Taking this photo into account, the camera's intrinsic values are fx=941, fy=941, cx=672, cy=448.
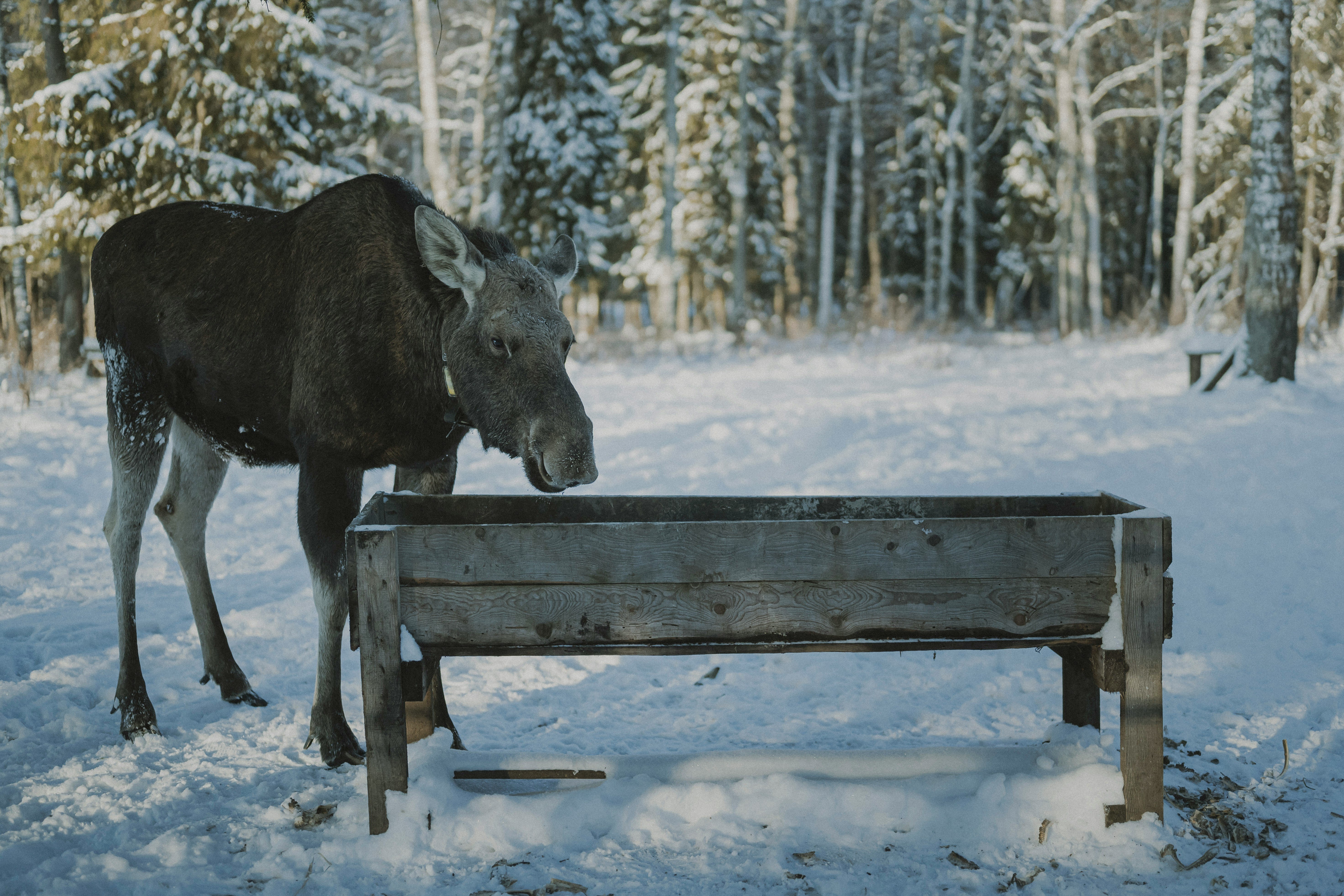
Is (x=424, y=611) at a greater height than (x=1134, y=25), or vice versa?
(x=1134, y=25)

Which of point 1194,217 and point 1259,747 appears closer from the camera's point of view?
point 1259,747

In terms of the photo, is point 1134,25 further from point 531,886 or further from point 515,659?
point 531,886

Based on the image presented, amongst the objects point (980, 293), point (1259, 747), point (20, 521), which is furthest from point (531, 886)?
point (980, 293)

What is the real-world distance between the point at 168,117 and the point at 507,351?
1262 centimetres

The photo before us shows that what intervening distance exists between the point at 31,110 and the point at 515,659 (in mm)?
12291

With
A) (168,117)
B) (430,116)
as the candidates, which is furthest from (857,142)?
(168,117)

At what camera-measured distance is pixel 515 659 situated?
17.0 feet

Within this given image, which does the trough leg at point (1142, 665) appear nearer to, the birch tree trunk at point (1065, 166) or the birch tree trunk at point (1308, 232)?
the birch tree trunk at point (1308, 232)

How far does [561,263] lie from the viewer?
14.0 ft

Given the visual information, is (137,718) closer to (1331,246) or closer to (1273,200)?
(1273,200)

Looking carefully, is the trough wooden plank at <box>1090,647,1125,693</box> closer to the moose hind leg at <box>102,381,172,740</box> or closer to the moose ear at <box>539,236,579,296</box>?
the moose ear at <box>539,236,579,296</box>

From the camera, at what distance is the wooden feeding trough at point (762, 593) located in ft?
10.0

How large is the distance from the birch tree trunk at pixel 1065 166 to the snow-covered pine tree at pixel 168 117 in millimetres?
15281

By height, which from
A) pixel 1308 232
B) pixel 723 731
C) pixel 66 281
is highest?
pixel 1308 232
